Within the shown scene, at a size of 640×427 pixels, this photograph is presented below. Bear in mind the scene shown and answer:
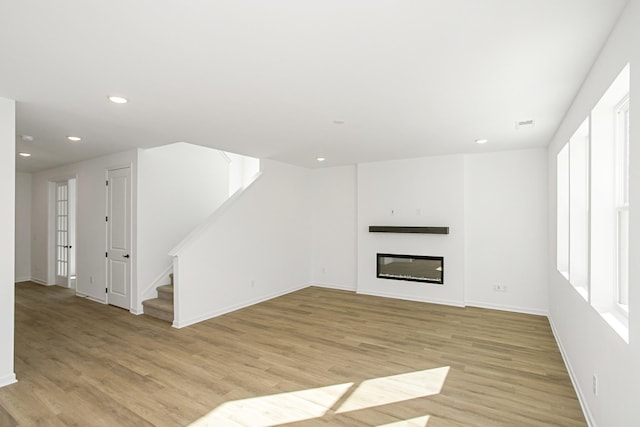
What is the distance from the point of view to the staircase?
4.45 m

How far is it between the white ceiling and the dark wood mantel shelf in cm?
193

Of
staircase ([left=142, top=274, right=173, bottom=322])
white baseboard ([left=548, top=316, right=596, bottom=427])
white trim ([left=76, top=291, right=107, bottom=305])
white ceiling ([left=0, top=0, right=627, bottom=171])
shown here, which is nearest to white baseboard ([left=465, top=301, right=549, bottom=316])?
white baseboard ([left=548, top=316, right=596, bottom=427])

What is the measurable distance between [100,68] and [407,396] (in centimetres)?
331

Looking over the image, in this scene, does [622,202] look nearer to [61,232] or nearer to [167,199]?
[167,199]

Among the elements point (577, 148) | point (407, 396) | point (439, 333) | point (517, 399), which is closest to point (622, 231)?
point (577, 148)

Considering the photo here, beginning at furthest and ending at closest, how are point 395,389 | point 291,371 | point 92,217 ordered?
point 92,217 < point 291,371 < point 395,389

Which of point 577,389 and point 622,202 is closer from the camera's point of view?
point 622,202

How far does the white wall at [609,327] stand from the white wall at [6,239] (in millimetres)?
4190

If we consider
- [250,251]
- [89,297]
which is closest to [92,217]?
[89,297]

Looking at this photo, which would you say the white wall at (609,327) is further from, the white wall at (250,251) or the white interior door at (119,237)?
the white interior door at (119,237)

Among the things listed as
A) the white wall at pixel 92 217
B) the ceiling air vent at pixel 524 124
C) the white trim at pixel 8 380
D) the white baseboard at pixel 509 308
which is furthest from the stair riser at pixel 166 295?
the ceiling air vent at pixel 524 124

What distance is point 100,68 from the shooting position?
2.19 m

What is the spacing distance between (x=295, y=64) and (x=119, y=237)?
14.2ft

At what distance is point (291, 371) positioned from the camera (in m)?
3.04
